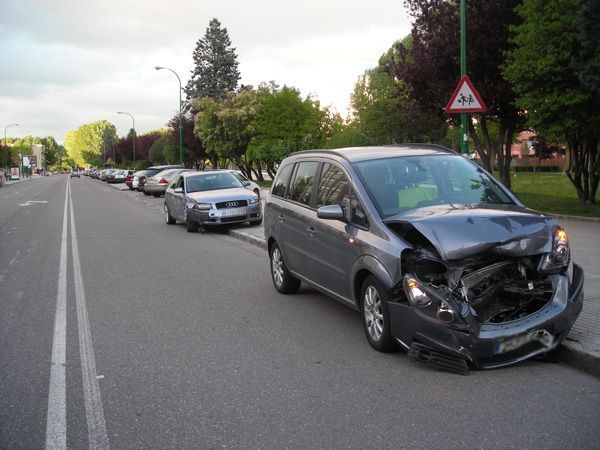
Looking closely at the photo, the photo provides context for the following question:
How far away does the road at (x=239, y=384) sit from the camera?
12.2 feet

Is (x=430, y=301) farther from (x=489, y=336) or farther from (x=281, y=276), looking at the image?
(x=281, y=276)

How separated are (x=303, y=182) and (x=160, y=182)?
89.3 feet

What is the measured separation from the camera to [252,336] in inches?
234

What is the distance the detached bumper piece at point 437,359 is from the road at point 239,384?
68mm

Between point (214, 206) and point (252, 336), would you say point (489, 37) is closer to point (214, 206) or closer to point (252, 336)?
point (214, 206)

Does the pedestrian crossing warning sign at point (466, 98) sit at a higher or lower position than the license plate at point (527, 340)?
higher

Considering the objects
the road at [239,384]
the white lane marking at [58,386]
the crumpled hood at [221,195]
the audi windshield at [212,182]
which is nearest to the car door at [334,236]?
the road at [239,384]

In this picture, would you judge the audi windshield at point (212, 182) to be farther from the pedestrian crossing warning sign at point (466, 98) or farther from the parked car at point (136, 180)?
the parked car at point (136, 180)

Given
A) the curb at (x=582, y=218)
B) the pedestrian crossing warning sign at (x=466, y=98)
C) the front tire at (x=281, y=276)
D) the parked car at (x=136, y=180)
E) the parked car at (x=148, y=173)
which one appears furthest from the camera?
the parked car at (x=136, y=180)

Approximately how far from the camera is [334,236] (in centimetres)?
596

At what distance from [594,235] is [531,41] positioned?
224 inches

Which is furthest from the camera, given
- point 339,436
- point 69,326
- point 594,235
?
point 594,235

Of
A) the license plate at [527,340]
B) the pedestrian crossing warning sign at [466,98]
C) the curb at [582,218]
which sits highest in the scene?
the pedestrian crossing warning sign at [466,98]

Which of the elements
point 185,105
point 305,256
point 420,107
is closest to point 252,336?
point 305,256
